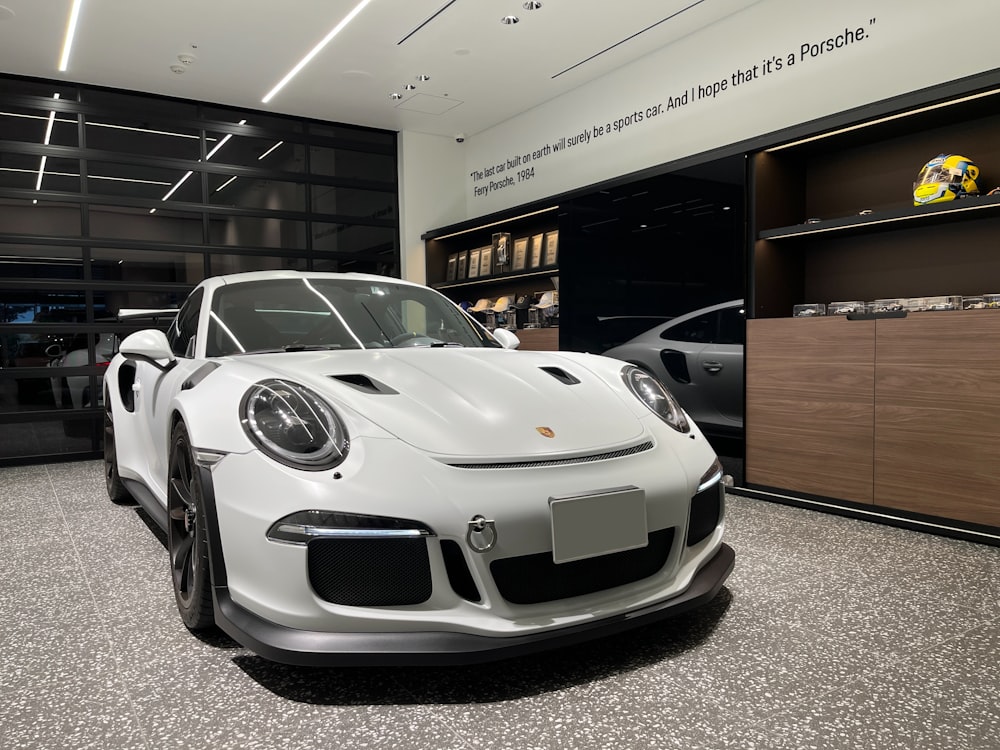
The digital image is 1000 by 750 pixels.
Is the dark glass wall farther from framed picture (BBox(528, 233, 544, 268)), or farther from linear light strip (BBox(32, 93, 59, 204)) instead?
framed picture (BBox(528, 233, 544, 268))

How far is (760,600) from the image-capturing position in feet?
6.64

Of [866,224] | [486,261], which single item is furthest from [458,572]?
[486,261]

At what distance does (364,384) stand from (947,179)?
2.76 metres

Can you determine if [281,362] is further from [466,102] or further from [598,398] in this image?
[466,102]

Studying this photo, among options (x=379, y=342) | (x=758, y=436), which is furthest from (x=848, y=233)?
(x=379, y=342)

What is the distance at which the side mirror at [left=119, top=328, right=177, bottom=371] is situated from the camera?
2168 mm

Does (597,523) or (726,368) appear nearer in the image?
(597,523)

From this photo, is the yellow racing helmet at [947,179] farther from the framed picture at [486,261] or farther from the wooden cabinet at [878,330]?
the framed picture at [486,261]

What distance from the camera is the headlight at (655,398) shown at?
1907 mm

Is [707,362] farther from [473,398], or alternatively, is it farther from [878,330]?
[473,398]

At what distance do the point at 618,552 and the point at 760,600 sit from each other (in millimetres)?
755

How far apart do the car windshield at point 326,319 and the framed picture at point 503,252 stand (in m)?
3.50

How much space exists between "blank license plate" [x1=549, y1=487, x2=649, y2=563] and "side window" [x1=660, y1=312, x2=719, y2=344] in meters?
2.51

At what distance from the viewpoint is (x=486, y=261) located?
633cm
